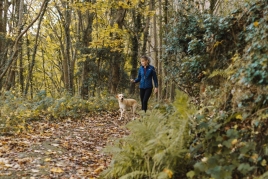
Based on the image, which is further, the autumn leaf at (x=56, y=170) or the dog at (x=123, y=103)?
the dog at (x=123, y=103)

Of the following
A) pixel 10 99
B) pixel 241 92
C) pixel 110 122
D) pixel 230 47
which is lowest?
pixel 110 122

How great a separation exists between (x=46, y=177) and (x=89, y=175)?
0.78m

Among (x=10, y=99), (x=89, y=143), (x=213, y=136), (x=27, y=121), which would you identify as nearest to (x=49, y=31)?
(x=10, y=99)

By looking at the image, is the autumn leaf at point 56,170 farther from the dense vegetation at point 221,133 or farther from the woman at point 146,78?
the woman at point 146,78

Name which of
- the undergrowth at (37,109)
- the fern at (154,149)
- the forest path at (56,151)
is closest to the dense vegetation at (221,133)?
the fern at (154,149)

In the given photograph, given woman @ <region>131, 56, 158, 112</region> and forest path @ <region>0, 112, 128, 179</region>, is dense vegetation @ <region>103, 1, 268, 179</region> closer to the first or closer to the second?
forest path @ <region>0, 112, 128, 179</region>

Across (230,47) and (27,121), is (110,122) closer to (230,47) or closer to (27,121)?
(27,121)

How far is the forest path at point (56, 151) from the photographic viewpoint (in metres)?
5.64

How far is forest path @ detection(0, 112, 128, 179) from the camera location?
5.64 metres

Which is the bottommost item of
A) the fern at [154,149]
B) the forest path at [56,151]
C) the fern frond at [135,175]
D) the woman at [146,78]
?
the forest path at [56,151]

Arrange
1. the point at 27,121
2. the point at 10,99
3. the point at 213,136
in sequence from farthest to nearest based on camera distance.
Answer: the point at 10,99, the point at 27,121, the point at 213,136

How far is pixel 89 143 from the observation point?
8.09 m

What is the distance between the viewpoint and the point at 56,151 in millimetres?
7008

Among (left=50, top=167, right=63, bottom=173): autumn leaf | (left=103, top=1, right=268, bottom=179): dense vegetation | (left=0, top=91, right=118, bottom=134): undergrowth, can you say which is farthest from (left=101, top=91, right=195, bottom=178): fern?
(left=0, top=91, right=118, bottom=134): undergrowth
